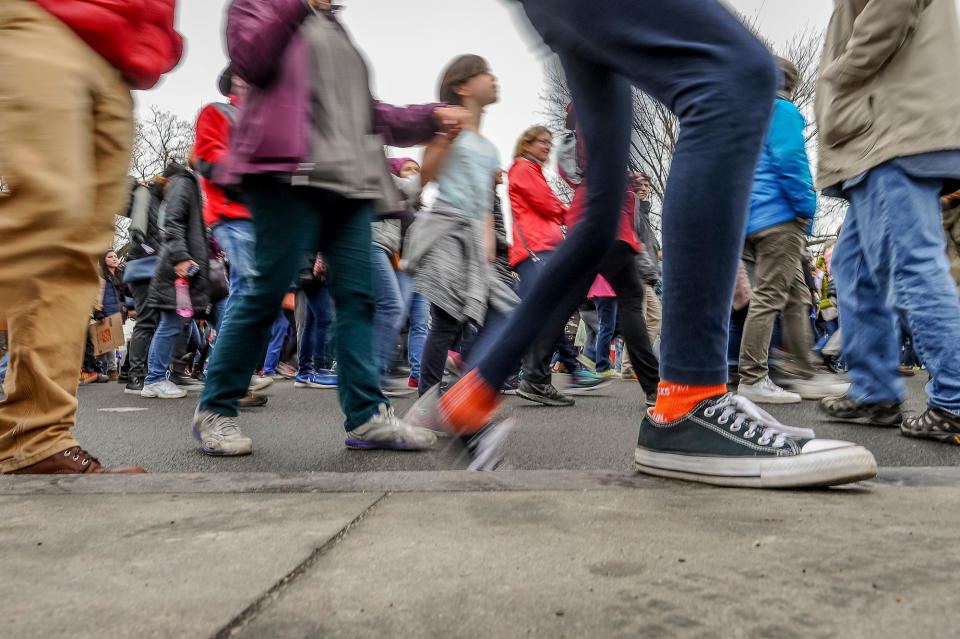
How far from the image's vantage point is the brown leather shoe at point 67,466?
2.00m

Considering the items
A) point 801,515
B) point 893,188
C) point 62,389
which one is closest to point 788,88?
point 893,188

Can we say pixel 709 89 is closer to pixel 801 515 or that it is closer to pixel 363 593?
pixel 801 515

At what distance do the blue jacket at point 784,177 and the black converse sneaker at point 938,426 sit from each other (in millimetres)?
2111

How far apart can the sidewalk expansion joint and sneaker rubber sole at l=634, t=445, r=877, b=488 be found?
75 centimetres

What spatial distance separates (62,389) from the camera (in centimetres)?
209

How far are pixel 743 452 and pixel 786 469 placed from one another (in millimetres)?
91

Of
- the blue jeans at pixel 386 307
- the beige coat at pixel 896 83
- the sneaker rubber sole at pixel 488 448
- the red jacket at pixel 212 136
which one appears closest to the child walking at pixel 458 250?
the blue jeans at pixel 386 307

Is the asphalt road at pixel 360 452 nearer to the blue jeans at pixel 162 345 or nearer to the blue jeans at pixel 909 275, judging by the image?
→ the blue jeans at pixel 909 275

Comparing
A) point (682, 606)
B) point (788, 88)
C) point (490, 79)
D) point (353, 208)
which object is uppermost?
point (788, 88)

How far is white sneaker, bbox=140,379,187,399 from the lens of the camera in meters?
5.84

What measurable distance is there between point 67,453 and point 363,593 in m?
1.49

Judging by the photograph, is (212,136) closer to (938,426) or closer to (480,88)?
(480,88)

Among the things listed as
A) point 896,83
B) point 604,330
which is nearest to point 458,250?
point 896,83

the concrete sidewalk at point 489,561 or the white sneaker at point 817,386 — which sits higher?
the concrete sidewalk at point 489,561
